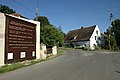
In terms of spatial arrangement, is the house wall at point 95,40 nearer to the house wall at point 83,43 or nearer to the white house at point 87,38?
the white house at point 87,38

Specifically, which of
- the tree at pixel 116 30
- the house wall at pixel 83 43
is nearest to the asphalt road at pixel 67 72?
the house wall at pixel 83 43

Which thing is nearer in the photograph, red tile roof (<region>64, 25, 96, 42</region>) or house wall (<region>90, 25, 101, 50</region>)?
house wall (<region>90, 25, 101, 50</region>)

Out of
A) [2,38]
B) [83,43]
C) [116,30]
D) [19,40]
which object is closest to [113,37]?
[116,30]

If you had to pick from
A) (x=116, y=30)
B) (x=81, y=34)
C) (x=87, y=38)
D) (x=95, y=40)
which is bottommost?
(x=95, y=40)

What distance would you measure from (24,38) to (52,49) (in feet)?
45.8

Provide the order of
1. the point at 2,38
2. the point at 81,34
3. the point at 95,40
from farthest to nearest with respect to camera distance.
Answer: the point at 81,34 → the point at 95,40 → the point at 2,38

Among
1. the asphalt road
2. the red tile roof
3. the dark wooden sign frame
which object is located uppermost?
the red tile roof

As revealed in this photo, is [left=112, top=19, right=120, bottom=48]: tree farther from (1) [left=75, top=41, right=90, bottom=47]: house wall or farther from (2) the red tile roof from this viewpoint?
(1) [left=75, top=41, right=90, bottom=47]: house wall

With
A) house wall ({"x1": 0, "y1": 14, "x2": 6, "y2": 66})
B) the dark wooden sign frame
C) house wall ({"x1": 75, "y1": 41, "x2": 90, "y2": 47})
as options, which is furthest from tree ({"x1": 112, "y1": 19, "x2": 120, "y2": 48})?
house wall ({"x1": 0, "y1": 14, "x2": 6, "y2": 66})

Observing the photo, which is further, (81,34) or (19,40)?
(81,34)

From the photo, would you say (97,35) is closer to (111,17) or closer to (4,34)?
(111,17)

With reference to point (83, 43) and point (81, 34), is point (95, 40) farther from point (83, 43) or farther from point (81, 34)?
point (81, 34)

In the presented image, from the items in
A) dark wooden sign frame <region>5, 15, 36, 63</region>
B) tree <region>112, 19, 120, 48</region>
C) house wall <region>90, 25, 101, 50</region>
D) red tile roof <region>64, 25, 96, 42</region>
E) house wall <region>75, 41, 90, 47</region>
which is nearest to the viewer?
dark wooden sign frame <region>5, 15, 36, 63</region>

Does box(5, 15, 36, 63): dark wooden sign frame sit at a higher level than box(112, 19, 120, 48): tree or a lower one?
lower
